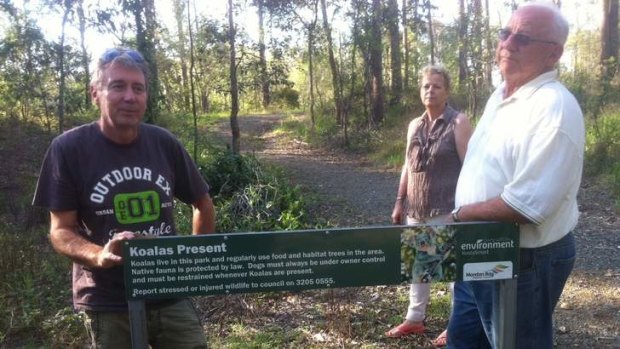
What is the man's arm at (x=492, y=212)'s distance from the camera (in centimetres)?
197

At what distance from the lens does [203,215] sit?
103 inches

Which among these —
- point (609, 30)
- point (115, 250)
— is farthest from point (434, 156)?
point (609, 30)

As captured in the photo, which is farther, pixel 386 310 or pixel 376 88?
pixel 376 88

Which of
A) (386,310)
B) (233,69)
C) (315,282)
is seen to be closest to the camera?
(315,282)

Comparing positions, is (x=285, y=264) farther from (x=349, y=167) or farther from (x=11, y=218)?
(x=349, y=167)

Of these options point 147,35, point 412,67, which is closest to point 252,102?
point 412,67

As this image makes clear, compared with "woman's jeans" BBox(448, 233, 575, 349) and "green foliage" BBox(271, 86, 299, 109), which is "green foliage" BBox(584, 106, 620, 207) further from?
"green foliage" BBox(271, 86, 299, 109)

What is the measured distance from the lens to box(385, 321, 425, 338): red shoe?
394 centimetres

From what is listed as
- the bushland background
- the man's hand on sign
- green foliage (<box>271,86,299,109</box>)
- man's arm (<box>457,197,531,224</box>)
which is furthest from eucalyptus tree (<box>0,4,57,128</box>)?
green foliage (<box>271,86,299,109</box>)

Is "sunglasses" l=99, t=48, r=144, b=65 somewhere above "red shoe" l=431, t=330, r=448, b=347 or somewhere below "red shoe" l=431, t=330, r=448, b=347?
above

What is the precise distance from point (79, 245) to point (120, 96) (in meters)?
0.61

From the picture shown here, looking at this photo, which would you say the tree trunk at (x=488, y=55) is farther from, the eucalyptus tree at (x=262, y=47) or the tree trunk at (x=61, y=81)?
the tree trunk at (x=61, y=81)

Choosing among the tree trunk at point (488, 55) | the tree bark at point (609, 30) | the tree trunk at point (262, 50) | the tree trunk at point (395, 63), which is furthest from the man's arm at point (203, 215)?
the tree bark at point (609, 30)

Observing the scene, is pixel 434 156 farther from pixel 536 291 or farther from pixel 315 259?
pixel 315 259
